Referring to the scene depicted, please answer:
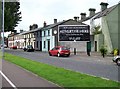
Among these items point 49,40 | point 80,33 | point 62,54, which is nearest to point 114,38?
point 80,33

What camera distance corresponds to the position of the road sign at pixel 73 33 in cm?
6419

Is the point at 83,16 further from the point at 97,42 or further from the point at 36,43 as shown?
the point at 97,42

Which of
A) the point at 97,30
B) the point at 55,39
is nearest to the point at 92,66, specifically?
the point at 97,30

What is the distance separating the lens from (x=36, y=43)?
90312mm

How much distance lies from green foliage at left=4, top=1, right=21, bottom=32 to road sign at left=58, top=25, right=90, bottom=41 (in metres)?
14.5

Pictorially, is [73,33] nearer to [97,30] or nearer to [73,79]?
[97,30]

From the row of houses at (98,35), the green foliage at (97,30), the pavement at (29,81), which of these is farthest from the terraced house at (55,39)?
the pavement at (29,81)

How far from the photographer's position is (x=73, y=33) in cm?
6419

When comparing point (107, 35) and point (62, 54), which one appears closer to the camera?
point (62, 54)

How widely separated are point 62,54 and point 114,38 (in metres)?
14.7

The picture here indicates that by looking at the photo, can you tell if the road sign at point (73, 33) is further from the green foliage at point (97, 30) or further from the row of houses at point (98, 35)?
the green foliage at point (97, 30)

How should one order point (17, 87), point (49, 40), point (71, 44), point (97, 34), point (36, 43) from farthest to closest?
point (36, 43)
point (49, 40)
point (71, 44)
point (97, 34)
point (17, 87)

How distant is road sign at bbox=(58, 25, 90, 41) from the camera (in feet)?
211

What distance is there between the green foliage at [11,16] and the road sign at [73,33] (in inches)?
570
